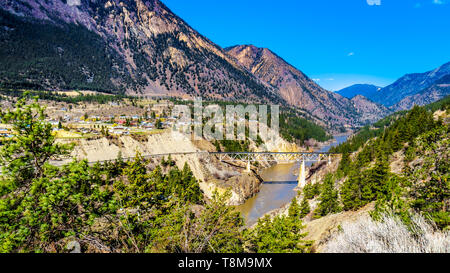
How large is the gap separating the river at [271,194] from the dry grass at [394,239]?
91.5ft

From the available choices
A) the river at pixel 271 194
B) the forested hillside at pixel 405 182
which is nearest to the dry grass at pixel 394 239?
the forested hillside at pixel 405 182

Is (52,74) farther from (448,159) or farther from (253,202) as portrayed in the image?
(448,159)

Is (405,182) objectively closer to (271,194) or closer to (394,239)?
(394,239)

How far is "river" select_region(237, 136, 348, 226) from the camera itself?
47.9 m

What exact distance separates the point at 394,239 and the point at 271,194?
52744 millimetres

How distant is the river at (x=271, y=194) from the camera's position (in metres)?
47.9

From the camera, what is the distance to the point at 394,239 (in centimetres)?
838

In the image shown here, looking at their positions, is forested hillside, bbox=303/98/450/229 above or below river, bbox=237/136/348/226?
above

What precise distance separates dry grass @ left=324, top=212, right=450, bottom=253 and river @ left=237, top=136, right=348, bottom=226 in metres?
27.9

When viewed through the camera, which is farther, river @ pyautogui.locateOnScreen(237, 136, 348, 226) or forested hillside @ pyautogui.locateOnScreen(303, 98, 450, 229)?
river @ pyautogui.locateOnScreen(237, 136, 348, 226)

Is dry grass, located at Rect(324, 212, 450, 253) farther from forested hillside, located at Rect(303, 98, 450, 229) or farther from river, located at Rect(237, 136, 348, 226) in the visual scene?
river, located at Rect(237, 136, 348, 226)

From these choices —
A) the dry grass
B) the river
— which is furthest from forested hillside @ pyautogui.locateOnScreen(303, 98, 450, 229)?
the river

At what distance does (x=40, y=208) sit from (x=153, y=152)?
5986 centimetres

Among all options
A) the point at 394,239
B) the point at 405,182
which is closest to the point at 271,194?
the point at 405,182
